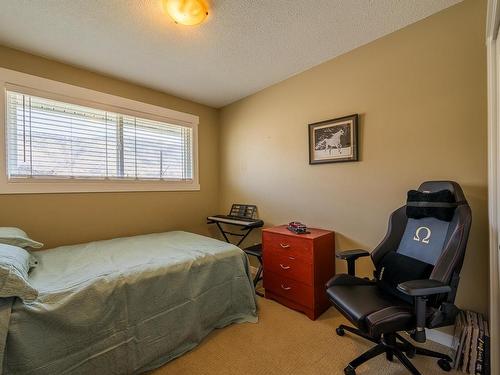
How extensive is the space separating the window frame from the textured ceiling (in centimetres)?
27

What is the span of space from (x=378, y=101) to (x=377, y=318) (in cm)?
175

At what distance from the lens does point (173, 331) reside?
64.5 inches

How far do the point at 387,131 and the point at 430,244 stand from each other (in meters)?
0.99

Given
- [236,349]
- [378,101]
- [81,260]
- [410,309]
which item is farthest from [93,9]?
[410,309]

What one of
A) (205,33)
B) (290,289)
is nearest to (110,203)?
(205,33)

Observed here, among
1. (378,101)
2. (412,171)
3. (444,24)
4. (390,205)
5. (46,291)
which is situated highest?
(444,24)

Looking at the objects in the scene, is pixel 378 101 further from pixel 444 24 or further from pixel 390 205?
pixel 390 205

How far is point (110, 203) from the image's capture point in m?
2.62

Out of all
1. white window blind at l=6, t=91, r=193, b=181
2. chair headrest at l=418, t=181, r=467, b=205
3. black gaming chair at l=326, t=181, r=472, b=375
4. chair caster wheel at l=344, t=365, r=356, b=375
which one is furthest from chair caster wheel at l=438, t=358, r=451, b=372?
white window blind at l=6, t=91, r=193, b=181

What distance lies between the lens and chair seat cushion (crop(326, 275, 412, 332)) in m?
1.28

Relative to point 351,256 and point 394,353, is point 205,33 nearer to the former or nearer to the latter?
point 351,256

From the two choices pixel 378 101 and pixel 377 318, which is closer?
pixel 377 318

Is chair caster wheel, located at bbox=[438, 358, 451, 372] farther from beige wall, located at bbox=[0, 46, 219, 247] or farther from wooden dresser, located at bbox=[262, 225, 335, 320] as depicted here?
beige wall, located at bbox=[0, 46, 219, 247]

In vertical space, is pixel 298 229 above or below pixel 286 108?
below
